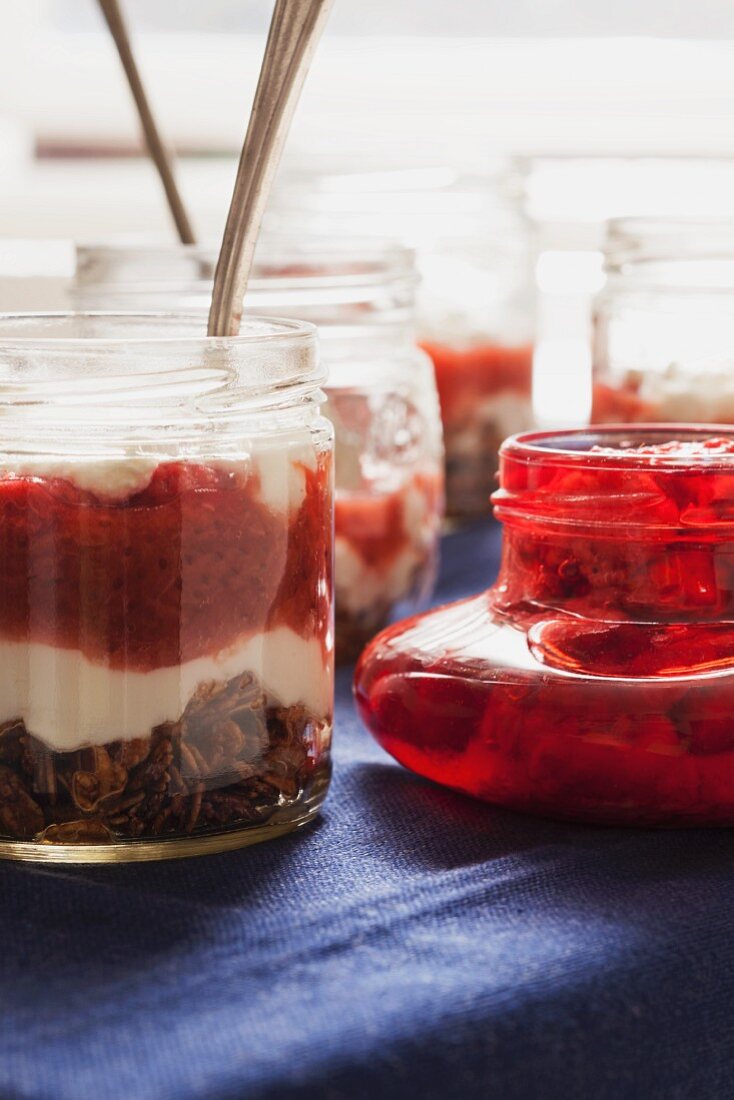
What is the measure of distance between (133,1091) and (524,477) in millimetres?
316

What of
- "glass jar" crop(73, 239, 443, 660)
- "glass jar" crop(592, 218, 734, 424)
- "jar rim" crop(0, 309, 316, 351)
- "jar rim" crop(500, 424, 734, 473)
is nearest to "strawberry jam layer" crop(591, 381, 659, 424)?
"glass jar" crop(592, 218, 734, 424)

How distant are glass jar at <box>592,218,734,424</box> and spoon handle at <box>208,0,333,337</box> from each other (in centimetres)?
39

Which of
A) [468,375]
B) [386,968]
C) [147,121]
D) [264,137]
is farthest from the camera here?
[468,375]

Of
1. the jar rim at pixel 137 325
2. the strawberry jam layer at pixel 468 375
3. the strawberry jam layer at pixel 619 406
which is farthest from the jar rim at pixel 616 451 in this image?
the strawberry jam layer at pixel 468 375

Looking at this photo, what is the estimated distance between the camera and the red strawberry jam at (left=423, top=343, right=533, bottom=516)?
110cm

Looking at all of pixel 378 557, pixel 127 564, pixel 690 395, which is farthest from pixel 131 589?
pixel 690 395

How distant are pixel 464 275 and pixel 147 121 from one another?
459 mm

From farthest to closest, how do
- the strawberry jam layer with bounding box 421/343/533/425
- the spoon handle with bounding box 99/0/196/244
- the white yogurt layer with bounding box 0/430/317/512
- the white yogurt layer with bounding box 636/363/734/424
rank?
the strawberry jam layer with bounding box 421/343/533/425
the white yogurt layer with bounding box 636/363/734/424
the spoon handle with bounding box 99/0/196/244
the white yogurt layer with bounding box 0/430/317/512

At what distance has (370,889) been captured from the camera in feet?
1.72

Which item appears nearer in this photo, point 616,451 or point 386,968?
point 386,968

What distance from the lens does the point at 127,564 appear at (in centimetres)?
53

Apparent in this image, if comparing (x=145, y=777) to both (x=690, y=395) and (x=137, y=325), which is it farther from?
(x=690, y=395)

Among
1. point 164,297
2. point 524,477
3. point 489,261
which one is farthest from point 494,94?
point 524,477

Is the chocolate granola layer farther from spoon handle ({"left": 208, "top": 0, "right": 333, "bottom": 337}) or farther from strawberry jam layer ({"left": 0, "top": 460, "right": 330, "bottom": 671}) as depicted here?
spoon handle ({"left": 208, "top": 0, "right": 333, "bottom": 337})
